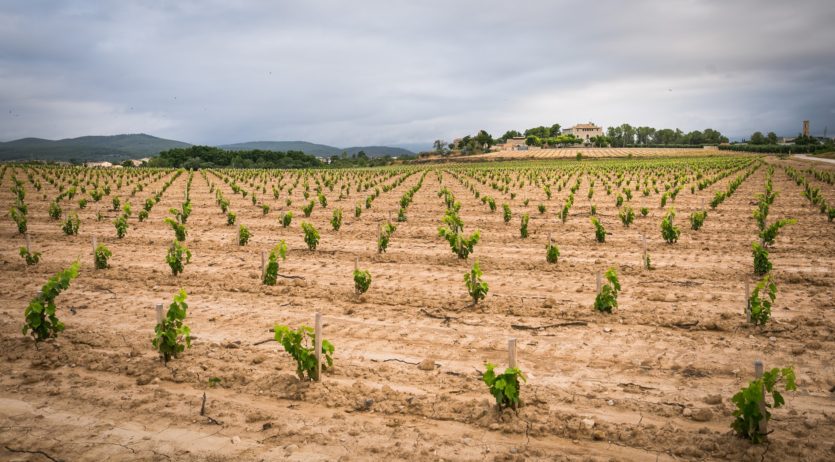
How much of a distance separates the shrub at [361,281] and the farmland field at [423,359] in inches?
7.6

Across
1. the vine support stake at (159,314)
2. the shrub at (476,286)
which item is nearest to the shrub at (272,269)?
the vine support stake at (159,314)

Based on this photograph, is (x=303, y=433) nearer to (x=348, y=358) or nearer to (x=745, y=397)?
(x=348, y=358)

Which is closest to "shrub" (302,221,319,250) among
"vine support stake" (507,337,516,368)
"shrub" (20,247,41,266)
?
"shrub" (20,247,41,266)

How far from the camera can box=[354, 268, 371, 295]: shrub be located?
9.38 meters

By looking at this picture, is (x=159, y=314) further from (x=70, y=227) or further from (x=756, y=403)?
(x=70, y=227)

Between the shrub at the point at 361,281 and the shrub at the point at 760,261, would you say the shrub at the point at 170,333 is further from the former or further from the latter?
the shrub at the point at 760,261

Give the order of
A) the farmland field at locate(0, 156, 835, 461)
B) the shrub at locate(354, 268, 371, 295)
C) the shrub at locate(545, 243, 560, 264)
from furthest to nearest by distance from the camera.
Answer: the shrub at locate(545, 243, 560, 264)
the shrub at locate(354, 268, 371, 295)
the farmland field at locate(0, 156, 835, 461)

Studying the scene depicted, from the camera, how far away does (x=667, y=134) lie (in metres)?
171

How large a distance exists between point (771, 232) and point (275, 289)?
12.1 m

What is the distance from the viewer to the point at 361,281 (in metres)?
9.43

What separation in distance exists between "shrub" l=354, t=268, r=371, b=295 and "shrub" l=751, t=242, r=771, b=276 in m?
8.02

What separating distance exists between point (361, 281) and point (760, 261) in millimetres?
8420

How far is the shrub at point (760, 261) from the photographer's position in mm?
10165

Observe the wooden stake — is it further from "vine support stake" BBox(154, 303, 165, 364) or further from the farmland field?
the farmland field
